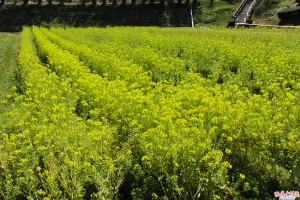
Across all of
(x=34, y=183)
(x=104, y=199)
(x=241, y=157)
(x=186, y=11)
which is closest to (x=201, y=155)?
(x=241, y=157)

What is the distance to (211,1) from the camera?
43.1 m

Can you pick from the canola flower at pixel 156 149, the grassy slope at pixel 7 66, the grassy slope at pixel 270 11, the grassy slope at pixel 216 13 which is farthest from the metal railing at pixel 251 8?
the canola flower at pixel 156 149

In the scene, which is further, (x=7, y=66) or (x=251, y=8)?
(x=251, y=8)

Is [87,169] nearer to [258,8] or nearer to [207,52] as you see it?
[207,52]

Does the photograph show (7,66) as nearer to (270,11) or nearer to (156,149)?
(156,149)

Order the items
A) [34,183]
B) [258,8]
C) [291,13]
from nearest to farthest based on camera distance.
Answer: [34,183] → [291,13] → [258,8]

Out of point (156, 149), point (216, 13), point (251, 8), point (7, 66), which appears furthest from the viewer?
point (216, 13)

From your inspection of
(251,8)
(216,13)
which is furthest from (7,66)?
(216,13)

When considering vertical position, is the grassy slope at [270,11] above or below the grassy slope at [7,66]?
above

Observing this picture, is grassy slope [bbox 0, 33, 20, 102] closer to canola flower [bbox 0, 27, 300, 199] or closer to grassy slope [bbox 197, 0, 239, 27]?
canola flower [bbox 0, 27, 300, 199]

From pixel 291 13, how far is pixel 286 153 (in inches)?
1030

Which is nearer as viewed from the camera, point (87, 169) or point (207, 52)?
point (87, 169)

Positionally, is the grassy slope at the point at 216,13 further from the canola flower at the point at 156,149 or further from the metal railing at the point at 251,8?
the canola flower at the point at 156,149

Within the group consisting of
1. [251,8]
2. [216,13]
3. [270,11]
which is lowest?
[216,13]
